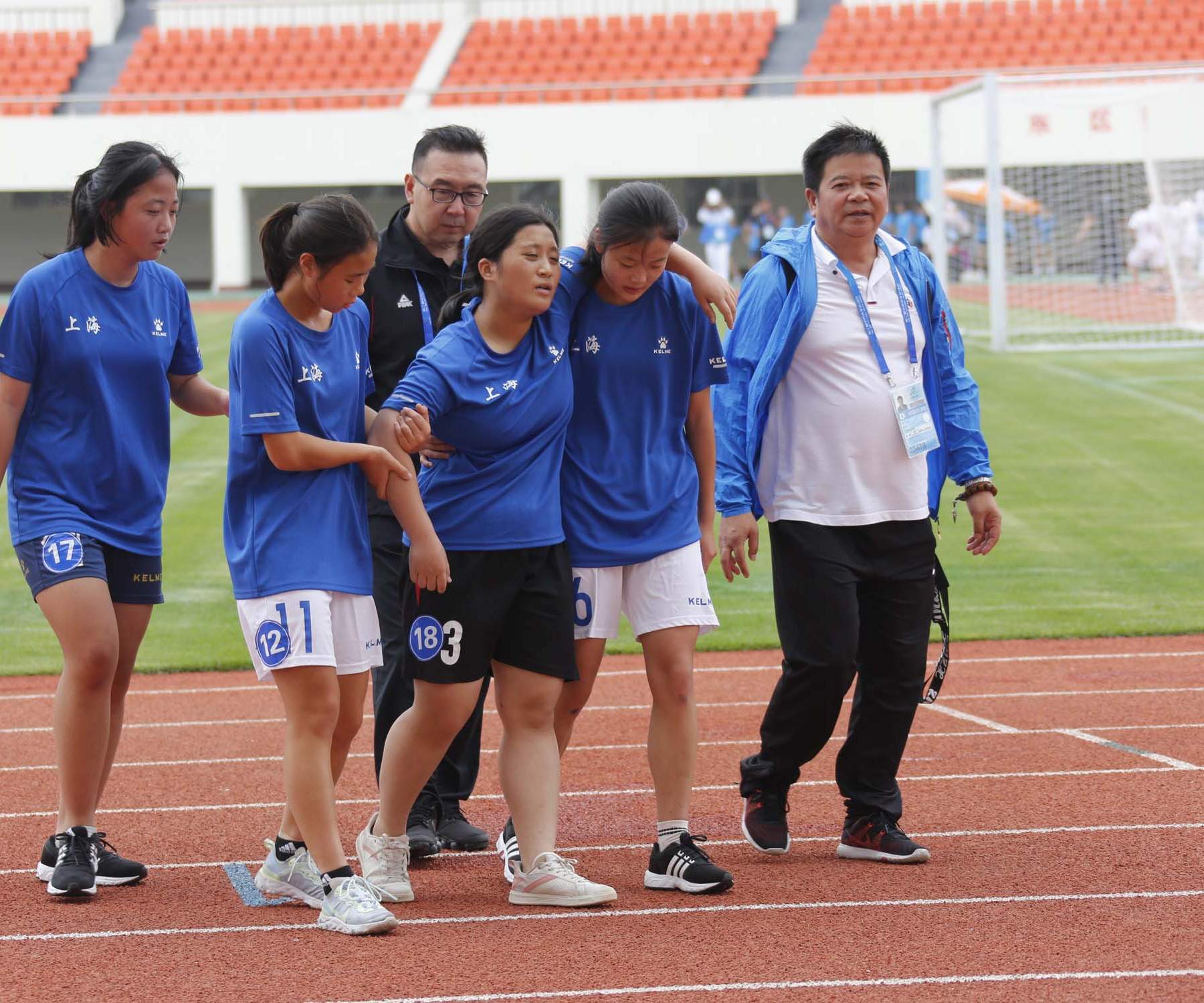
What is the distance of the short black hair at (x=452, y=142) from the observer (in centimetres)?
497

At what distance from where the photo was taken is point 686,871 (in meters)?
4.41

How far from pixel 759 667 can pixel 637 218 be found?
4.76 meters

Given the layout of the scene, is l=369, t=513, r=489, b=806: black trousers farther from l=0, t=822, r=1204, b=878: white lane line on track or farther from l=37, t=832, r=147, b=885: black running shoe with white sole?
l=37, t=832, r=147, b=885: black running shoe with white sole

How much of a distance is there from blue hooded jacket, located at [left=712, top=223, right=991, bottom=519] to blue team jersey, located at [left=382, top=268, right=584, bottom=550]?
0.60 meters

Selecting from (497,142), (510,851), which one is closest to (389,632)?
(510,851)

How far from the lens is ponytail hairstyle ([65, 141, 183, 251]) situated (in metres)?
4.49

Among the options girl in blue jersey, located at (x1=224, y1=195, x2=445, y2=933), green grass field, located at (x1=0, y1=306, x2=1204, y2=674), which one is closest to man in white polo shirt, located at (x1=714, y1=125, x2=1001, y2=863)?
girl in blue jersey, located at (x1=224, y1=195, x2=445, y2=933)

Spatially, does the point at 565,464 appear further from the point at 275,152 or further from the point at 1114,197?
the point at 275,152

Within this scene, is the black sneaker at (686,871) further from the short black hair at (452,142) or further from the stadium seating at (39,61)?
the stadium seating at (39,61)

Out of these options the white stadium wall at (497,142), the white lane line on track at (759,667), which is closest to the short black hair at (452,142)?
the white lane line on track at (759,667)

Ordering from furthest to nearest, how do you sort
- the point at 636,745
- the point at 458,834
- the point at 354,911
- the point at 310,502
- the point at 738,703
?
the point at 738,703 → the point at 636,745 → the point at 458,834 → the point at 310,502 → the point at 354,911

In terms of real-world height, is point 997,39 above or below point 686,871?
above

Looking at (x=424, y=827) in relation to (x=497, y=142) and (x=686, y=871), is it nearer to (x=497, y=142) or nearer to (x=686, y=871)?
(x=686, y=871)

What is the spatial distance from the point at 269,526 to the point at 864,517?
170 cm
